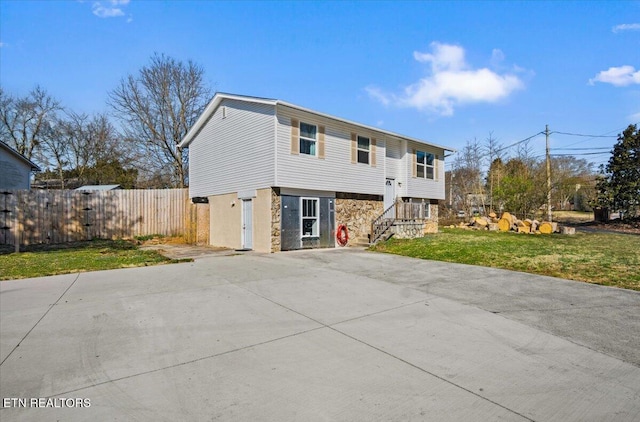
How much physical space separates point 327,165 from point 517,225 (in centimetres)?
1193

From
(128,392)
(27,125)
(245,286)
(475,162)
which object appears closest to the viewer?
(128,392)

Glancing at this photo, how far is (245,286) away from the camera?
662 centimetres

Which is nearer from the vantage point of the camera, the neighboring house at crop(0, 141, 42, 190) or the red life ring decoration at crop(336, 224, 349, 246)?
the red life ring decoration at crop(336, 224, 349, 246)

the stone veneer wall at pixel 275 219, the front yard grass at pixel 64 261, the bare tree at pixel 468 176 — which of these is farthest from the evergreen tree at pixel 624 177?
the front yard grass at pixel 64 261

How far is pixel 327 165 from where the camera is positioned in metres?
13.5

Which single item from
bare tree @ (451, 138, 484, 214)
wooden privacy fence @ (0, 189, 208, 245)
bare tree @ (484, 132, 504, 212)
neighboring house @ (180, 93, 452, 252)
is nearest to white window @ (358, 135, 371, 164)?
neighboring house @ (180, 93, 452, 252)

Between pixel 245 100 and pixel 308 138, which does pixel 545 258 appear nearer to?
pixel 308 138

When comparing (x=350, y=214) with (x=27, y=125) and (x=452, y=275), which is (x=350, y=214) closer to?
(x=452, y=275)

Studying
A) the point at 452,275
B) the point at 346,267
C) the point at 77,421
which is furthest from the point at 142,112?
the point at 77,421

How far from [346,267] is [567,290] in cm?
460

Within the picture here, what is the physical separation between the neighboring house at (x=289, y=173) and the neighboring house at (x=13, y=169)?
1046 centimetres

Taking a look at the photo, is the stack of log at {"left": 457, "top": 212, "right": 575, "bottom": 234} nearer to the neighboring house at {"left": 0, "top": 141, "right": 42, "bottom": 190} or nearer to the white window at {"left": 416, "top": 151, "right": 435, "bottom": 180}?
the white window at {"left": 416, "top": 151, "right": 435, "bottom": 180}

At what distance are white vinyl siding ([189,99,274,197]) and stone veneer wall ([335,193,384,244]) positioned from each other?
360 cm

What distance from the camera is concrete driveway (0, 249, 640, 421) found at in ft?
8.46
